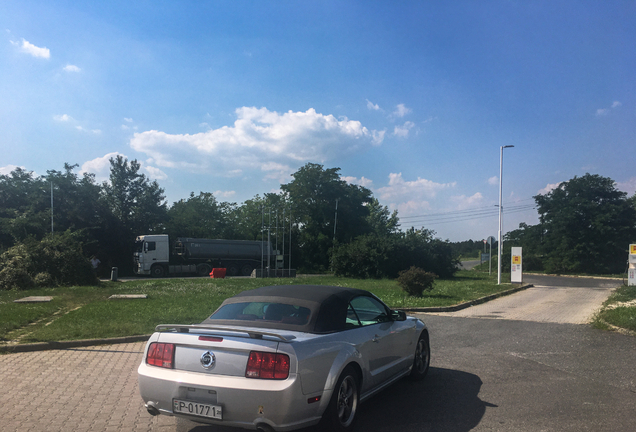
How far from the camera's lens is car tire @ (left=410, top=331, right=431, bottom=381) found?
20.3 ft

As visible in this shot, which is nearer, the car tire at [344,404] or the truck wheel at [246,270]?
the car tire at [344,404]

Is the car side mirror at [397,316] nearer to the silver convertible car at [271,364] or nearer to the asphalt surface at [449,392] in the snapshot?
the silver convertible car at [271,364]

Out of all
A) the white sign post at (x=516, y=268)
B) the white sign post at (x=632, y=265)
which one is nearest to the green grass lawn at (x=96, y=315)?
the white sign post at (x=632, y=265)

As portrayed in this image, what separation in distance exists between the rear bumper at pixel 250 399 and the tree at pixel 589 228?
53.7m

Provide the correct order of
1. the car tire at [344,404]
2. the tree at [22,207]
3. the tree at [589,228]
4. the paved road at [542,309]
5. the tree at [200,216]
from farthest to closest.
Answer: the tree at [200,216]
the tree at [589,228]
the tree at [22,207]
the paved road at [542,309]
the car tire at [344,404]

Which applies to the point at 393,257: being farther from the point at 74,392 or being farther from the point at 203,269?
the point at 74,392

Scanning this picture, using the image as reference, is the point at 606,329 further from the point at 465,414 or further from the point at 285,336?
the point at 285,336

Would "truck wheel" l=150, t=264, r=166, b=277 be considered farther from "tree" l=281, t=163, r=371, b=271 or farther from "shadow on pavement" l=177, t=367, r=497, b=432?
"shadow on pavement" l=177, t=367, r=497, b=432

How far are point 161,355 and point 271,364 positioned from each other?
3.73 ft

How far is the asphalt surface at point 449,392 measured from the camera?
464 centimetres

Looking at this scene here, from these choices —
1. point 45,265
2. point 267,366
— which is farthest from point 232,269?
point 267,366

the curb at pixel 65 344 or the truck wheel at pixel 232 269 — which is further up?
the curb at pixel 65 344

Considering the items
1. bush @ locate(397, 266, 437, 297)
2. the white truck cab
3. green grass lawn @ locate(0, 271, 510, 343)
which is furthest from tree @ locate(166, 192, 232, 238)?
bush @ locate(397, 266, 437, 297)

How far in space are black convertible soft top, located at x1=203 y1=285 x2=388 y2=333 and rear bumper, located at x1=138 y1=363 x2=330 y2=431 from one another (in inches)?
29.1
